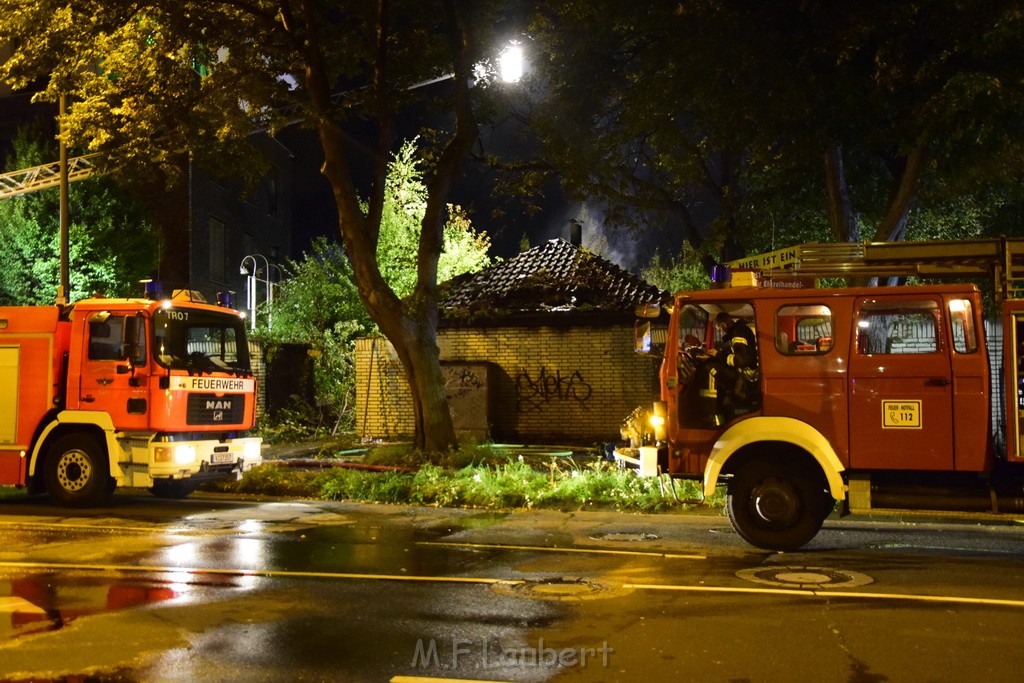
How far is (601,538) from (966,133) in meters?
7.06

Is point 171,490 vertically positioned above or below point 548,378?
below

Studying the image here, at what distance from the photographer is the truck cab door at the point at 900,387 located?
878 centimetres

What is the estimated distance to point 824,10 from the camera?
1412 cm

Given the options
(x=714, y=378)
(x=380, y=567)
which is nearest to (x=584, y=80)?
(x=714, y=378)

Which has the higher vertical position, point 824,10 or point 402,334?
point 824,10

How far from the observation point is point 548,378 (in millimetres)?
20344

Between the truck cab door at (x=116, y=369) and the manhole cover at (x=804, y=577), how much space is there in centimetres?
816

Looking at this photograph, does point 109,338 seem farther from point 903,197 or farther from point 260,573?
point 903,197

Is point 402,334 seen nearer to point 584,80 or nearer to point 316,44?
point 316,44

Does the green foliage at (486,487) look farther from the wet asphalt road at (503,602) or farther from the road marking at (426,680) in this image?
the road marking at (426,680)

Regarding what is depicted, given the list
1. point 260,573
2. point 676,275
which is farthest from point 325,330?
point 260,573

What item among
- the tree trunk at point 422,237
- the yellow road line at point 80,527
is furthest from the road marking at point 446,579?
the tree trunk at point 422,237

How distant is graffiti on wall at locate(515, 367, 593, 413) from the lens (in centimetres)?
2017

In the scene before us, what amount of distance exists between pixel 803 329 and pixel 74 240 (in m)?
19.5
